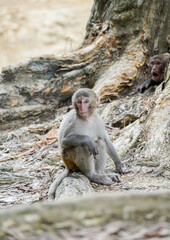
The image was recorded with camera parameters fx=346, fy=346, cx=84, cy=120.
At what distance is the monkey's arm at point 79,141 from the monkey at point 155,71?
3.79m

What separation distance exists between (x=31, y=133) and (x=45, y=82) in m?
1.46

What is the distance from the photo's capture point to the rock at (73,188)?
4273 millimetres

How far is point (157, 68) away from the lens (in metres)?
8.52

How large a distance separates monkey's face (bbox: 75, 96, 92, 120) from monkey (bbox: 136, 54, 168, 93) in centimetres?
345

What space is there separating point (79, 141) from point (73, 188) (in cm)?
85

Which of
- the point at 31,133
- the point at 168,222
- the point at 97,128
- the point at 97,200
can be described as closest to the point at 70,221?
the point at 97,200

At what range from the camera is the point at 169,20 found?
870cm

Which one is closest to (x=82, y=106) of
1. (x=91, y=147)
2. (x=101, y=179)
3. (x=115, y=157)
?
(x=91, y=147)

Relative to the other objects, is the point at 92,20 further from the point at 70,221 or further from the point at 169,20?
the point at 70,221

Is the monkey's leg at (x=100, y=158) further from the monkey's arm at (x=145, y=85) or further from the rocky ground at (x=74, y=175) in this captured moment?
the monkey's arm at (x=145, y=85)

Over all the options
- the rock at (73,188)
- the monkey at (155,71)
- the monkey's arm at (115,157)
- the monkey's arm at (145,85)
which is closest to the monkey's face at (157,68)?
the monkey at (155,71)

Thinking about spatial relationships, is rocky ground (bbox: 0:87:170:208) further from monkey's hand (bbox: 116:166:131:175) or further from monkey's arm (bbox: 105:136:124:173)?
monkey's arm (bbox: 105:136:124:173)

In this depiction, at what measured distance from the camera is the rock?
14.0 feet

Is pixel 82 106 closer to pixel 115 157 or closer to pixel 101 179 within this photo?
pixel 115 157
